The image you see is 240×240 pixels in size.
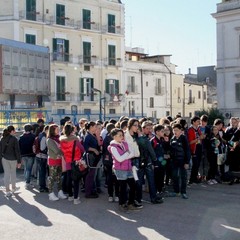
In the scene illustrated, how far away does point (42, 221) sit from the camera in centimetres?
929

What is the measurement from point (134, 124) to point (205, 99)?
50.7 meters

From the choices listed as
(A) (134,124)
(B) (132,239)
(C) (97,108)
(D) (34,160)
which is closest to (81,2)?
(C) (97,108)

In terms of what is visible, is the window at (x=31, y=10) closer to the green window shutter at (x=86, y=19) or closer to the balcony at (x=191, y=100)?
the green window shutter at (x=86, y=19)

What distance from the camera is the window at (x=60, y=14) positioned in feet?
132

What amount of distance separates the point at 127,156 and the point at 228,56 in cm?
2952

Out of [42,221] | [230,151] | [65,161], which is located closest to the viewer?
[42,221]

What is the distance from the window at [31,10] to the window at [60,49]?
2640mm

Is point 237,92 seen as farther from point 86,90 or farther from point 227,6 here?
point 86,90

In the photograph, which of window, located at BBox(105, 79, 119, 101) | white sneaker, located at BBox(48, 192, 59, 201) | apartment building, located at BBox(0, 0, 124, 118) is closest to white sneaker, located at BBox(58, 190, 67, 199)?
white sneaker, located at BBox(48, 192, 59, 201)

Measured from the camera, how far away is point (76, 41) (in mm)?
41750

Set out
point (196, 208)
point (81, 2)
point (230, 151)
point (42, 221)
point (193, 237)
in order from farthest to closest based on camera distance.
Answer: point (81, 2) < point (230, 151) < point (196, 208) < point (42, 221) < point (193, 237)

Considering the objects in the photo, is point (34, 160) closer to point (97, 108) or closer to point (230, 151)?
point (230, 151)

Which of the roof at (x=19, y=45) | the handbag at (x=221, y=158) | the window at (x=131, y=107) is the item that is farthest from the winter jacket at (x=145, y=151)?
the window at (x=131, y=107)

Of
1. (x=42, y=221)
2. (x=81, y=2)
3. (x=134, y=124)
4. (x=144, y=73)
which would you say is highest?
(x=81, y=2)
